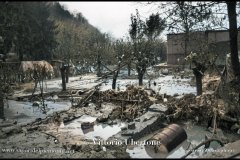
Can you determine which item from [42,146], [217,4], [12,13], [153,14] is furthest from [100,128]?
[12,13]

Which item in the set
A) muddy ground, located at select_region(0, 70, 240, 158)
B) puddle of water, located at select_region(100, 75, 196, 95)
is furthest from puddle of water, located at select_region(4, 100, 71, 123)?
puddle of water, located at select_region(100, 75, 196, 95)

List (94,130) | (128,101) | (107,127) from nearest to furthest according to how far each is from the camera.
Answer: (94,130), (107,127), (128,101)

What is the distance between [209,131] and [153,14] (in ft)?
12.9

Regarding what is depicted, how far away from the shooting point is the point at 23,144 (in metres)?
8.03

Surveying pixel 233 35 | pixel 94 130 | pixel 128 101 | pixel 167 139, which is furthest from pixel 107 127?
pixel 233 35

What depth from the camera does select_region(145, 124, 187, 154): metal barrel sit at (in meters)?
6.86

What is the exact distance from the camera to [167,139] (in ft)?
22.9

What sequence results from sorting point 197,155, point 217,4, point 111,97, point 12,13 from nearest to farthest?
point 197,155, point 217,4, point 111,97, point 12,13

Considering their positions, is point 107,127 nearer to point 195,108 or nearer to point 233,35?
point 195,108

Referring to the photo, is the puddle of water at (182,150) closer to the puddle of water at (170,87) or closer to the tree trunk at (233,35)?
the tree trunk at (233,35)

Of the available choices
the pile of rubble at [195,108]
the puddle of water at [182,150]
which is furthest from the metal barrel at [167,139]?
the pile of rubble at [195,108]

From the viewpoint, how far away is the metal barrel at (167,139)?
6864 millimetres

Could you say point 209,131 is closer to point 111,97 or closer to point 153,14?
point 153,14

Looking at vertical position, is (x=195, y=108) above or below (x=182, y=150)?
above
